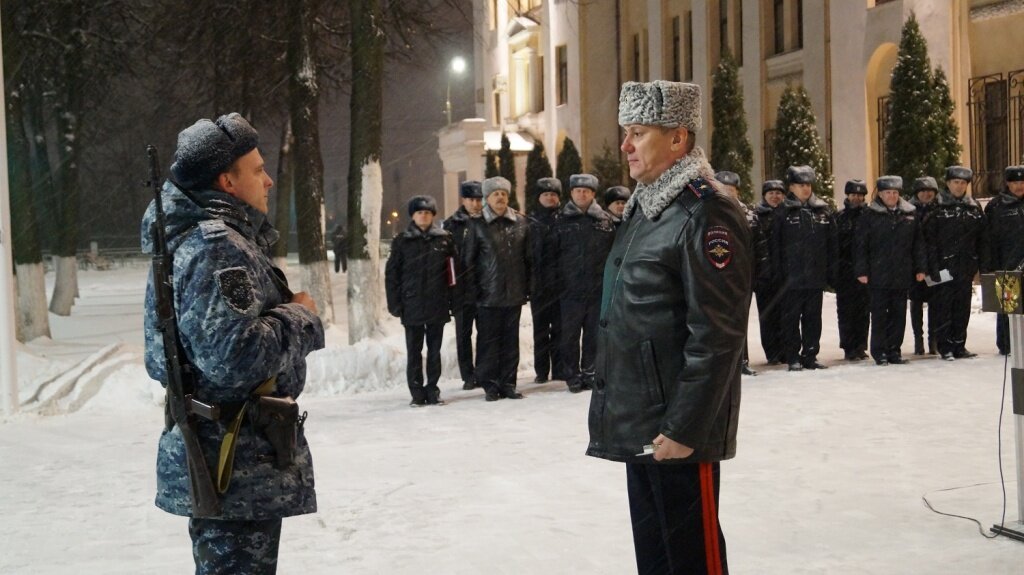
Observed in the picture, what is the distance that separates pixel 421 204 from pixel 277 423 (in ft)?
27.8

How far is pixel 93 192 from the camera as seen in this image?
2569 inches

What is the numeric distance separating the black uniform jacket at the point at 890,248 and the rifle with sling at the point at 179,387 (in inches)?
446

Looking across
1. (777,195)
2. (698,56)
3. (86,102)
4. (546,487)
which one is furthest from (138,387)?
(698,56)

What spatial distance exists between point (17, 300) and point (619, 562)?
1699 cm

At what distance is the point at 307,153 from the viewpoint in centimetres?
1950

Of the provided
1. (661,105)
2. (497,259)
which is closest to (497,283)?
(497,259)

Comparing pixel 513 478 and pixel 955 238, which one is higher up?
pixel 955 238

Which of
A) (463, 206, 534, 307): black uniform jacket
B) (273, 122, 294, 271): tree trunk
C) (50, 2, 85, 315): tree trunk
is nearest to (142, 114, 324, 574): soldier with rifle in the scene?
(463, 206, 534, 307): black uniform jacket

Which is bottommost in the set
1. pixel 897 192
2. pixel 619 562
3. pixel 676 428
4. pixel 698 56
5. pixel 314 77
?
pixel 619 562

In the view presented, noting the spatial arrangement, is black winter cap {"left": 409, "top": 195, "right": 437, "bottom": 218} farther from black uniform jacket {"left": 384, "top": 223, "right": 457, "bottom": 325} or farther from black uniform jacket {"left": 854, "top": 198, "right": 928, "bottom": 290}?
black uniform jacket {"left": 854, "top": 198, "right": 928, "bottom": 290}

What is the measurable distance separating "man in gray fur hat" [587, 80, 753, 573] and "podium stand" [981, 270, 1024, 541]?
2486mm

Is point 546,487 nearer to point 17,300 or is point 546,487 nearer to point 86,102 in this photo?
point 17,300

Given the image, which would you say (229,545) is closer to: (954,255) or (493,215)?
(493,215)

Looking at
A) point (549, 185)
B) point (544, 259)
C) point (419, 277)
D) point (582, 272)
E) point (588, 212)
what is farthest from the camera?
point (549, 185)
